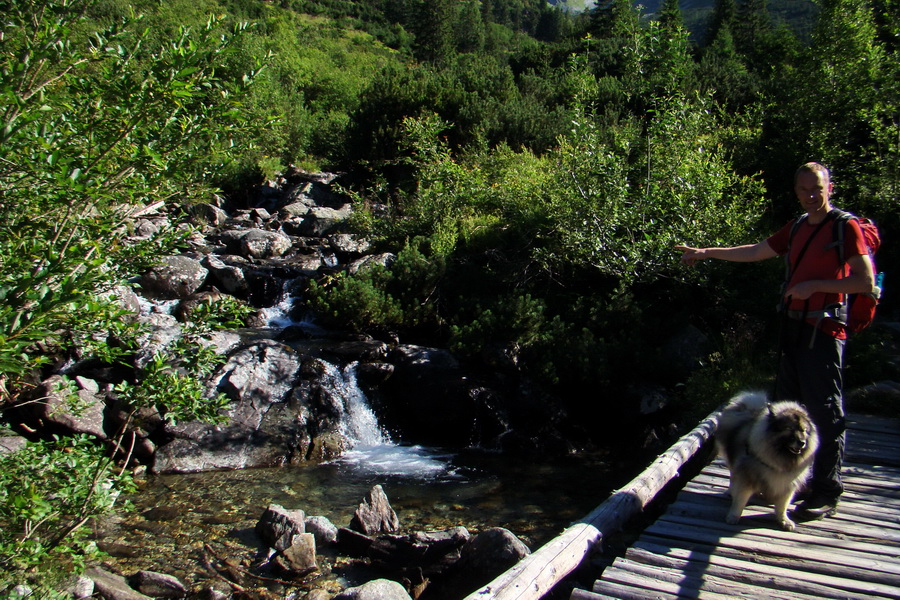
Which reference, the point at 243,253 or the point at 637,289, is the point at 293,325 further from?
the point at 637,289

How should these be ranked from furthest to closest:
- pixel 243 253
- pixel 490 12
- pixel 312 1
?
pixel 490 12
pixel 312 1
pixel 243 253

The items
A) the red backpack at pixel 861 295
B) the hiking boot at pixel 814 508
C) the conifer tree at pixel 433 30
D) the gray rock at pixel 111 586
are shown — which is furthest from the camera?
the conifer tree at pixel 433 30

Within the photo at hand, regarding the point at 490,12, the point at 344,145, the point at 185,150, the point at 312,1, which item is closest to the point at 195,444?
the point at 185,150

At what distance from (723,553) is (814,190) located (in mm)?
2271

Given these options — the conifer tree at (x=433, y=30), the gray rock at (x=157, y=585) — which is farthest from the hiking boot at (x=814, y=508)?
the conifer tree at (x=433, y=30)

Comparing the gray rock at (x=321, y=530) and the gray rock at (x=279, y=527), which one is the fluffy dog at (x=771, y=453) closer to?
the gray rock at (x=321, y=530)

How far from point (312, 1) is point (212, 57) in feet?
228

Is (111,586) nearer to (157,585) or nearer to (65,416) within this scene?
(157,585)

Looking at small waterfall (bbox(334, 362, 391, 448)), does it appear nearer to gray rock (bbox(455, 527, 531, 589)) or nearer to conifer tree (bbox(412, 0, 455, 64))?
gray rock (bbox(455, 527, 531, 589))

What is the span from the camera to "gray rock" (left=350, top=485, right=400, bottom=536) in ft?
21.0

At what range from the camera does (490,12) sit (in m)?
81.6

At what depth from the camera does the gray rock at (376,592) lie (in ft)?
15.6

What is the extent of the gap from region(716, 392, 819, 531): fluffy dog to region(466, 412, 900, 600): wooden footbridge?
0.73 ft

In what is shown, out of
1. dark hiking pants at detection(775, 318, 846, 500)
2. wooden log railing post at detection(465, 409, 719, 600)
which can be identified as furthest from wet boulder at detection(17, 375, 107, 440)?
dark hiking pants at detection(775, 318, 846, 500)
